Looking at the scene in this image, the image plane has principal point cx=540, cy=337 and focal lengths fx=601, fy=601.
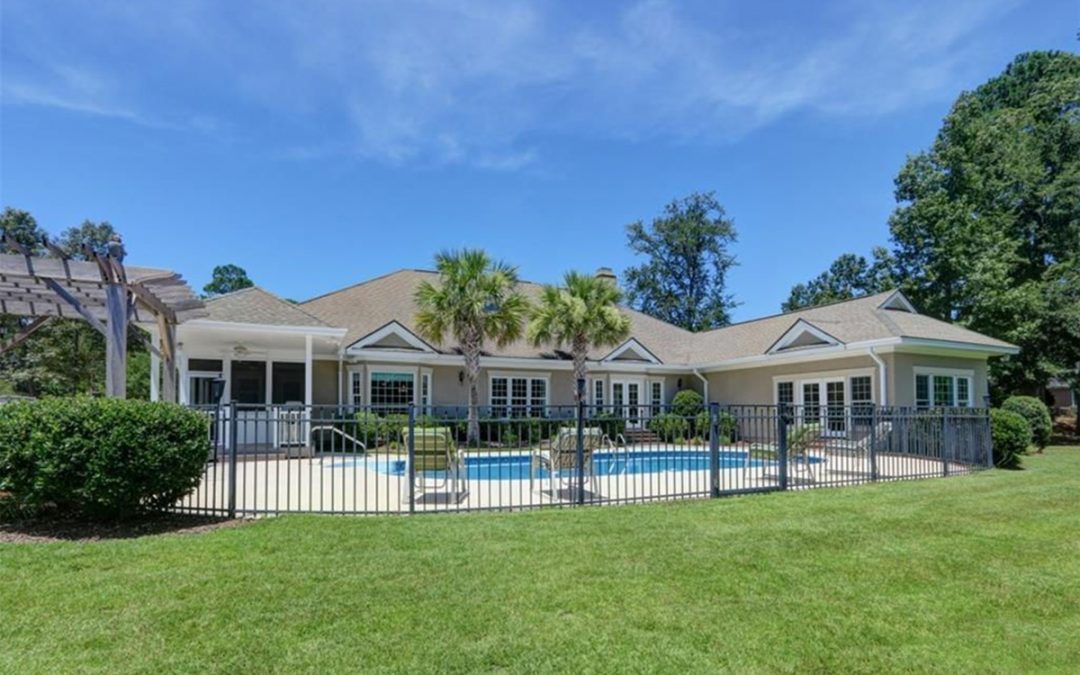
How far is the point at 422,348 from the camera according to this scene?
842 inches

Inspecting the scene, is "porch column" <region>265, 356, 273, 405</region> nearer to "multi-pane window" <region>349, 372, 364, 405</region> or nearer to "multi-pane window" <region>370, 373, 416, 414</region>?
"multi-pane window" <region>349, 372, 364, 405</region>

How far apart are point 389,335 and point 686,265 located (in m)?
35.0

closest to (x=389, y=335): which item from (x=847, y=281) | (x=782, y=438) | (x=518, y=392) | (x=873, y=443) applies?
(x=518, y=392)

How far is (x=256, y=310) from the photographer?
57.6 feet

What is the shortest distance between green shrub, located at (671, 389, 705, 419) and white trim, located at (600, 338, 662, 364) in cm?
189

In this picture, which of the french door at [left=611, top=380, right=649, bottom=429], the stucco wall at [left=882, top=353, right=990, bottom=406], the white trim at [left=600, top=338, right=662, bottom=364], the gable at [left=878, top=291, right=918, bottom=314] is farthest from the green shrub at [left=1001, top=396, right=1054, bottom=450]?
the french door at [left=611, top=380, right=649, bottom=429]

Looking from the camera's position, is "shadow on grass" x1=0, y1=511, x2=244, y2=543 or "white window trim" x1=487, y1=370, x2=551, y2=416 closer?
"shadow on grass" x1=0, y1=511, x2=244, y2=543

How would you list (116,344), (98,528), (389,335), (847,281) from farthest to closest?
(847,281), (389,335), (116,344), (98,528)

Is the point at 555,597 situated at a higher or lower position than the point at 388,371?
lower

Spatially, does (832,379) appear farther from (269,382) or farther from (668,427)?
(269,382)

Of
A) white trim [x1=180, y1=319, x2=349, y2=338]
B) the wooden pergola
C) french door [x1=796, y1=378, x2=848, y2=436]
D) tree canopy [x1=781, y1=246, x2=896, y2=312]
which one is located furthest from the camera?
tree canopy [x1=781, y1=246, x2=896, y2=312]

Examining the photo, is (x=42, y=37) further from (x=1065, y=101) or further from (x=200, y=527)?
(x=1065, y=101)

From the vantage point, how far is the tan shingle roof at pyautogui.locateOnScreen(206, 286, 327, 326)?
17000 millimetres

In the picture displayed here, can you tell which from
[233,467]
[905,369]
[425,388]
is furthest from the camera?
[425,388]
